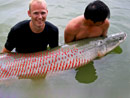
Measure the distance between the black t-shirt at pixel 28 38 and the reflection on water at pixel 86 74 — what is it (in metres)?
0.70

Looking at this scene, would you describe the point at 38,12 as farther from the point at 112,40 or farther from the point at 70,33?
the point at 112,40

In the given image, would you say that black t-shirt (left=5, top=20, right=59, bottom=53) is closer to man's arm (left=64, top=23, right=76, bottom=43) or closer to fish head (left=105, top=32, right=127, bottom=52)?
man's arm (left=64, top=23, right=76, bottom=43)

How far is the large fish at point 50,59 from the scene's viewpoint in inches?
120

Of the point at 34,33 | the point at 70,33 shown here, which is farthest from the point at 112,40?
the point at 34,33

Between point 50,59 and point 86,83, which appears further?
point 86,83

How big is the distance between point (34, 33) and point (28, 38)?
0.51 feet

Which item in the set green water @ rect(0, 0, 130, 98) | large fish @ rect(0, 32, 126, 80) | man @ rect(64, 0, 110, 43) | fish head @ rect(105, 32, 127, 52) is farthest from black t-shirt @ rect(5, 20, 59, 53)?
fish head @ rect(105, 32, 127, 52)

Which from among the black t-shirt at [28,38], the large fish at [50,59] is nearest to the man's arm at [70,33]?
the large fish at [50,59]

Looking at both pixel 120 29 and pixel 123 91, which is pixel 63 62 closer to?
pixel 123 91

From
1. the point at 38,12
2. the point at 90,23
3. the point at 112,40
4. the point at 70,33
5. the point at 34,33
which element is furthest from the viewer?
the point at 112,40

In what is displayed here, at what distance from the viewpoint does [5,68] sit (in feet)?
9.90

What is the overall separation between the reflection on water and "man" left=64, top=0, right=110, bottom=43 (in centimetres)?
61

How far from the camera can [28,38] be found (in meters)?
3.29

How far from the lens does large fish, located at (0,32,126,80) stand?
3.06m
